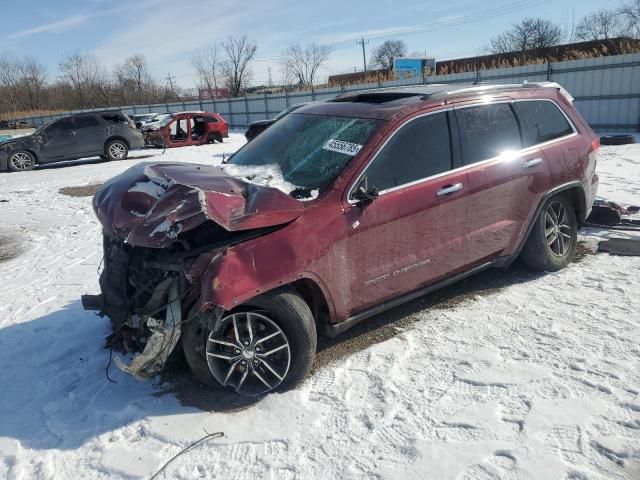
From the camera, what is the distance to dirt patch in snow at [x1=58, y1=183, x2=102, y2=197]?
1083 centimetres

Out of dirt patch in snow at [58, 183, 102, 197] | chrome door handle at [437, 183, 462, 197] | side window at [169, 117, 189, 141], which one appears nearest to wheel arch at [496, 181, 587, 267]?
chrome door handle at [437, 183, 462, 197]

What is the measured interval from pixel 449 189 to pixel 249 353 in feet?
6.47

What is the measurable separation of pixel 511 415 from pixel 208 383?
190 centimetres

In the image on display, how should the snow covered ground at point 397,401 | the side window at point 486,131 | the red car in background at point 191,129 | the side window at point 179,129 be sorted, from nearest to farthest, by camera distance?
the snow covered ground at point 397,401 → the side window at point 486,131 → the red car in background at point 191,129 → the side window at point 179,129

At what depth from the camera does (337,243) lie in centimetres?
337

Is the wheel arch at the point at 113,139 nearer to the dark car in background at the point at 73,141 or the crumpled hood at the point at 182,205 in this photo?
the dark car in background at the point at 73,141

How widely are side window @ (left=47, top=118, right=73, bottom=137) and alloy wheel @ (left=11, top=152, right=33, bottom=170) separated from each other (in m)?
0.99

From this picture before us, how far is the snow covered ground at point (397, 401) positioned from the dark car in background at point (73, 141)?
41.5 feet

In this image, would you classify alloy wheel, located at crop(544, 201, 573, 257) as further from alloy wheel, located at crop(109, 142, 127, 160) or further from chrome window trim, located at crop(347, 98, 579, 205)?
alloy wheel, located at crop(109, 142, 127, 160)

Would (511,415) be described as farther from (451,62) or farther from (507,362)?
(451,62)

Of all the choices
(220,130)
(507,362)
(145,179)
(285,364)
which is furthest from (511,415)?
(220,130)

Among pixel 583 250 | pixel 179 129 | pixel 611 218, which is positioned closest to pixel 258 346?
pixel 583 250

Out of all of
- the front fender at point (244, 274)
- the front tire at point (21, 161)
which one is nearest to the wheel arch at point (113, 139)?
the front tire at point (21, 161)

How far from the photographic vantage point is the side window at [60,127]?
50.9 ft
